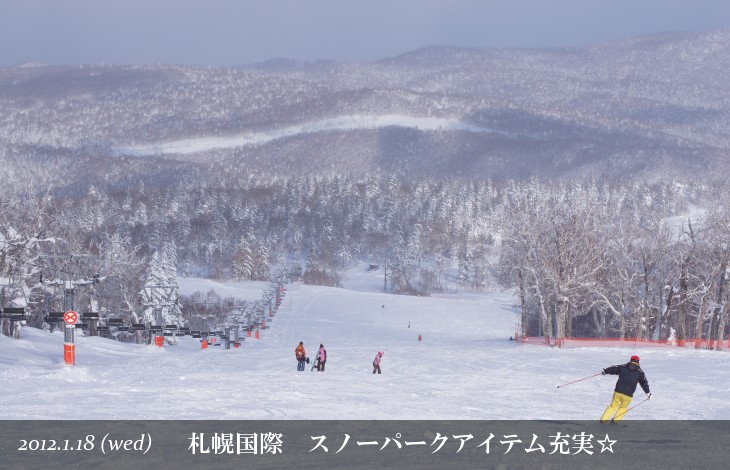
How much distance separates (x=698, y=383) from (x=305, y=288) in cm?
10590

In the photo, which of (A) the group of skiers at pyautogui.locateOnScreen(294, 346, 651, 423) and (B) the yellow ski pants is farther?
(B) the yellow ski pants

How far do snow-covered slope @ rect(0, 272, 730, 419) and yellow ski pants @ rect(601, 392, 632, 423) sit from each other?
1480mm

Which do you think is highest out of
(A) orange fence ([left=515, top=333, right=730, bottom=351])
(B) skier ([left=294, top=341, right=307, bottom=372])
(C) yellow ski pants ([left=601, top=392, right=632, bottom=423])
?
(C) yellow ski pants ([left=601, top=392, right=632, bottom=423])

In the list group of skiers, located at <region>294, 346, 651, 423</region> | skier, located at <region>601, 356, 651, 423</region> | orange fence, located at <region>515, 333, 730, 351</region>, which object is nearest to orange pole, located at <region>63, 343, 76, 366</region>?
group of skiers, located at <region>294, 346, 651, 423</region>

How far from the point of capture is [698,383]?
27.5m

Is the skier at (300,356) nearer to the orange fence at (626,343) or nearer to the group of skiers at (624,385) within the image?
the group of skiers at (624,385)

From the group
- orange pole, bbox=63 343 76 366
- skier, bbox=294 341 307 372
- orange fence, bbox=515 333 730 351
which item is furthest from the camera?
orange fence, bbox=515 333 730 351

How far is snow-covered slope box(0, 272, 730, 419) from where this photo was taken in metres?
19.9

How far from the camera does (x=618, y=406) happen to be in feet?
58.5

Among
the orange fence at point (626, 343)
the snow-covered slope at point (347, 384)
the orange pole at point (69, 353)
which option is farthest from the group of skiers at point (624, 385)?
the orange fence at point (626, 343)

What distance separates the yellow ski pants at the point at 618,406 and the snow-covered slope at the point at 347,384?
148 centimetres

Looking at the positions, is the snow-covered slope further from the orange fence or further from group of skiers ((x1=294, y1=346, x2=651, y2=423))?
group of skiers ((x1=294, y1=346, x2=651, y2=423))
